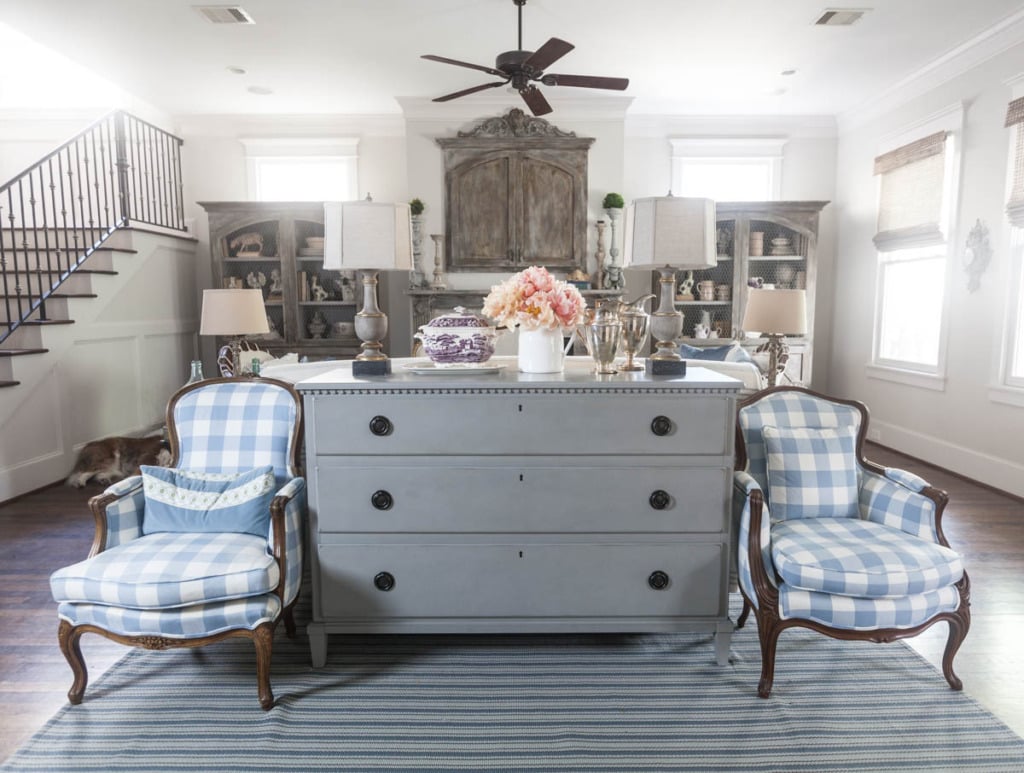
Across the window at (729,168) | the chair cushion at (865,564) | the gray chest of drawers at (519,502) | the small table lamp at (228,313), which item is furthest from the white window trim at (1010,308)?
the small table lamp at (228,313)

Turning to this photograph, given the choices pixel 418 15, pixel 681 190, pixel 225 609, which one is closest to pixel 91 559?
pixel 225 609

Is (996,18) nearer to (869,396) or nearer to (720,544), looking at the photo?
(869,396)

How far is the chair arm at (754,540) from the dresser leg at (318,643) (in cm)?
145

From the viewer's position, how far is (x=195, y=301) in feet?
22.9

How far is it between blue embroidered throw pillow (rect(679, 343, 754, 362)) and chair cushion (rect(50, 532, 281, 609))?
3.81 meters

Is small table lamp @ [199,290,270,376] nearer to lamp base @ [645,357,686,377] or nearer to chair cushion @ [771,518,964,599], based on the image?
lamp base @ [645,357,686,377]

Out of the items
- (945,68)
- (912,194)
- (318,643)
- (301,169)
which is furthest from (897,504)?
(301,169)

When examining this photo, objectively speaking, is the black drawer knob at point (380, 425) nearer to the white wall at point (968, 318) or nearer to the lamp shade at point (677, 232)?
the lamp shade at point (677, 232)

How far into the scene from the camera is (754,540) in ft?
7.16

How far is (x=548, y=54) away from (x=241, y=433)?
255 cm

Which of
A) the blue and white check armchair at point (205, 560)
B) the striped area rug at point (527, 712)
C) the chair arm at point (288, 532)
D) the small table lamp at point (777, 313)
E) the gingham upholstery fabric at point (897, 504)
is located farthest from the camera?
the small table lamp at point (777, 313)

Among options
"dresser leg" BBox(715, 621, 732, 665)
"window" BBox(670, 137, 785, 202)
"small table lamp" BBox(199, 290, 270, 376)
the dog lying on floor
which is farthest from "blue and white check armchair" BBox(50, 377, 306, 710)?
"window" BBox(670, 137, 785, 202)

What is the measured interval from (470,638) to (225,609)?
3.07 feet

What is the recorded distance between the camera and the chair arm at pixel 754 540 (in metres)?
2.18
